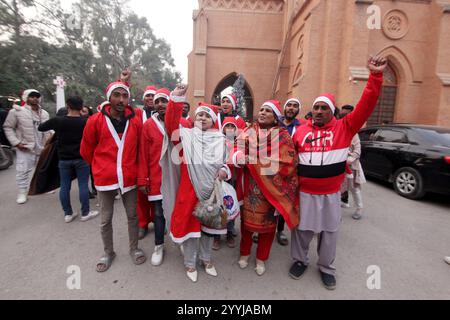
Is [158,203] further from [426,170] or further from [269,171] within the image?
[426,170]

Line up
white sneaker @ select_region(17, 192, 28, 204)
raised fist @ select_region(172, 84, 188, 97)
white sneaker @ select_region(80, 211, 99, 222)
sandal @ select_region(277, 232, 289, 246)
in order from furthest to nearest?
white sneaker @ select_region(17, 192, 28, 204) < white sneaker @ select_region(80, 211, 99, 222) < sandal @ select_region(277, 232, 289, 246) < raised fist @ select_region(172, 84, 188, 97)

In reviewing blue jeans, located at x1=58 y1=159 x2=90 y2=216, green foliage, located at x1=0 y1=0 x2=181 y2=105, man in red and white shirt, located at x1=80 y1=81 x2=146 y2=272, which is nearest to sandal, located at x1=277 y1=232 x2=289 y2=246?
man in red and white shirt, located at x1=80 y1=81 x2=146 y2=272

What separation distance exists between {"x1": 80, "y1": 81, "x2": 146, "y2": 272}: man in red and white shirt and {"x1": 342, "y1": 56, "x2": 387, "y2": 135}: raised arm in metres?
2.33

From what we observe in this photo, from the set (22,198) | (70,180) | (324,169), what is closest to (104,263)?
(70,180)

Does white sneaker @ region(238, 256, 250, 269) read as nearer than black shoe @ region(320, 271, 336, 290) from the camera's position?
No

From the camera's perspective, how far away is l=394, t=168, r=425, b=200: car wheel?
5.09 meters

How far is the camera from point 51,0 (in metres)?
14.9

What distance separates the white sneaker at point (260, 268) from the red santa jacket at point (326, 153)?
1.01m

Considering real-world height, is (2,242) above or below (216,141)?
below

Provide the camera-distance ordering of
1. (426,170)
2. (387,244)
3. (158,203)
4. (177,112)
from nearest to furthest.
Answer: (177,112)
(158,203)
(387,244)
(426,170)

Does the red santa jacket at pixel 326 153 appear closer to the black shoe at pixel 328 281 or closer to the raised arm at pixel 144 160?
the black shoe at pixel 328 281

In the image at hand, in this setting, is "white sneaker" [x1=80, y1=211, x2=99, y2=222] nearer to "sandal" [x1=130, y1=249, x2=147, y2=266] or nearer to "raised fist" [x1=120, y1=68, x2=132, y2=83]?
"sandal" [x1=130, y1=249, x2=147, y2=266]

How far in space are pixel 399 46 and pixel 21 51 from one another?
19.7 m

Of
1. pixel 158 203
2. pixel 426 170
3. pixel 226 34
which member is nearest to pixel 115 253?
pixel 158 203
